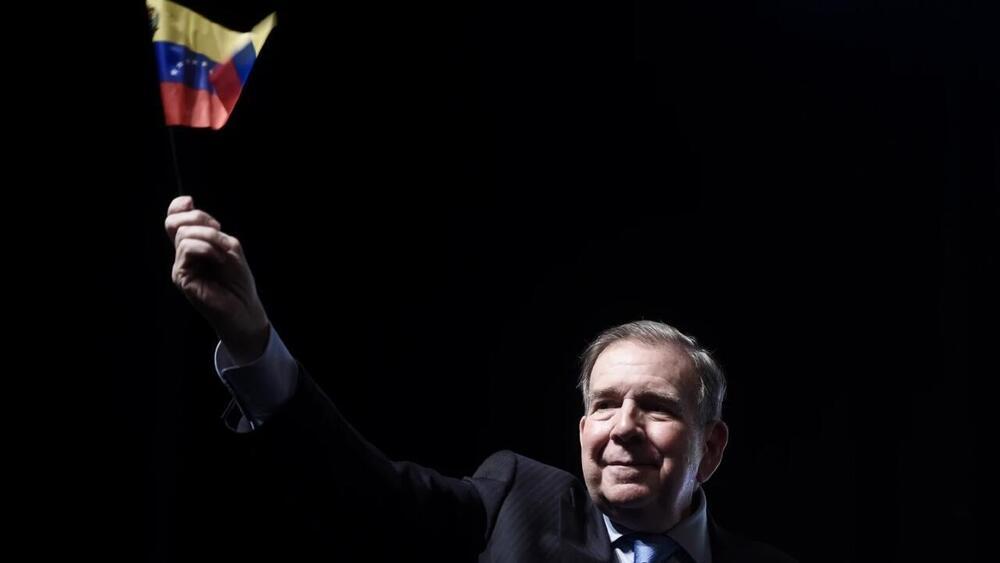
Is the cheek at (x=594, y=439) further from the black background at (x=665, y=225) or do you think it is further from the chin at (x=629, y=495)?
the black background at (x=665, y=225)

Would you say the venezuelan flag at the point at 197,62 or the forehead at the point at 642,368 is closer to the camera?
the venezuelan flag at the point at 197,62

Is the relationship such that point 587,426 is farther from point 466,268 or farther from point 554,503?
point 466,268

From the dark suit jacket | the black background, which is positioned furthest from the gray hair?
the black background

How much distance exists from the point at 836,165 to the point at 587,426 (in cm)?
158

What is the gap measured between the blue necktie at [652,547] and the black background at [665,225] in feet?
3.46

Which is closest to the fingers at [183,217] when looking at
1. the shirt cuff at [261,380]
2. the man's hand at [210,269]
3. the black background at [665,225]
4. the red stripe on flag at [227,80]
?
the man's hand at [210,269]

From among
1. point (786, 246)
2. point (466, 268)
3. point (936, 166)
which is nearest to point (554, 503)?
point (466, 268)

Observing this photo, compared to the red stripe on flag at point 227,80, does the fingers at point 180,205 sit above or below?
below

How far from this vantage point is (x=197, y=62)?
5.83ft

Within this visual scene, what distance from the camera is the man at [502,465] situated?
1.61 m

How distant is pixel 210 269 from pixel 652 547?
96 centimetres

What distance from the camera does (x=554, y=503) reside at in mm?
2039

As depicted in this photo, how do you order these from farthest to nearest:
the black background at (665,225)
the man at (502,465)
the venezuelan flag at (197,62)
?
the black background at (665,225), the venezuelan flag at (197,62), the man at (502,465)

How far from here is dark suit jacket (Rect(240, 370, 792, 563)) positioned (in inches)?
64.2
